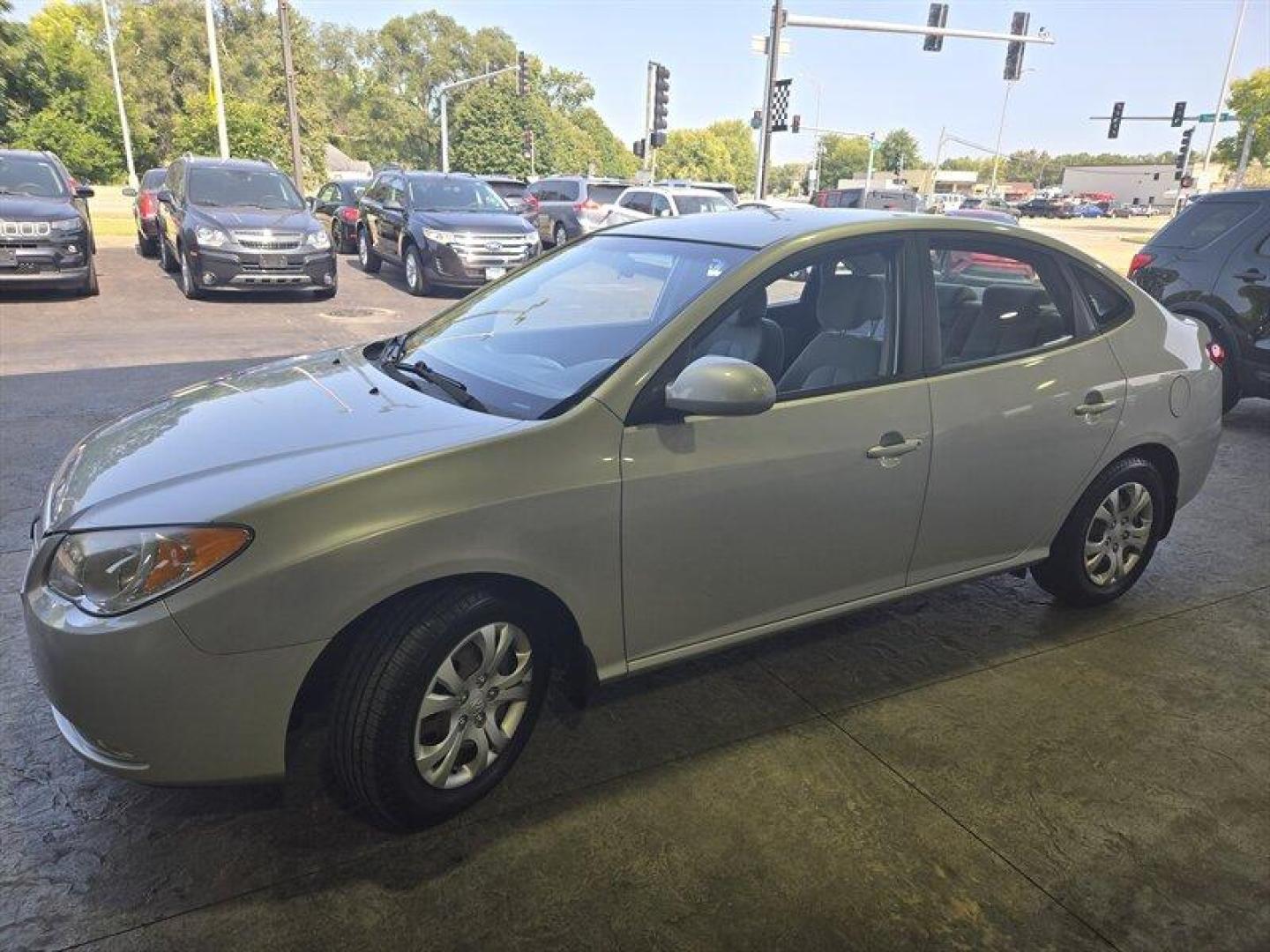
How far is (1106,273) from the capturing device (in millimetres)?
3791

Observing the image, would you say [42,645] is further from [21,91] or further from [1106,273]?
[21,91]

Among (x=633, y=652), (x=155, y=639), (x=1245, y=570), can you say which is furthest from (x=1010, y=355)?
(x=155, y=639)

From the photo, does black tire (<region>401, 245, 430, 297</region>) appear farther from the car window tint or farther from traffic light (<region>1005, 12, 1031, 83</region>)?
traffic light (<region>1005, 12, 1031, 83</region>)

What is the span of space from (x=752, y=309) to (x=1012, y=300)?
1.18m

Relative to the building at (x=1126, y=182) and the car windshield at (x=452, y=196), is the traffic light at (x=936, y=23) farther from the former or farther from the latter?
the building at (x=1126, y=182)

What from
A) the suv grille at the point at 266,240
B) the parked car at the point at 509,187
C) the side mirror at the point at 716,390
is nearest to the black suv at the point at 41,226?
the suv grille at the point at 266,240

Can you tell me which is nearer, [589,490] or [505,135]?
[589,490]

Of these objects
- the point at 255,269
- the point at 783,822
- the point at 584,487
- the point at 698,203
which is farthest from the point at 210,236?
the point at 783,822

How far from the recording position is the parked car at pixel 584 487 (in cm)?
213

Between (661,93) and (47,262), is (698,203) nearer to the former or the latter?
(661,93)

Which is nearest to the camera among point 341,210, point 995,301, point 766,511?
point 766,511

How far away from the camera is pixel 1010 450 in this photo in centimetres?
333

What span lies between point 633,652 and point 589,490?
1.86 ft

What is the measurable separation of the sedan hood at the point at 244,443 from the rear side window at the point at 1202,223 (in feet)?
23.4
